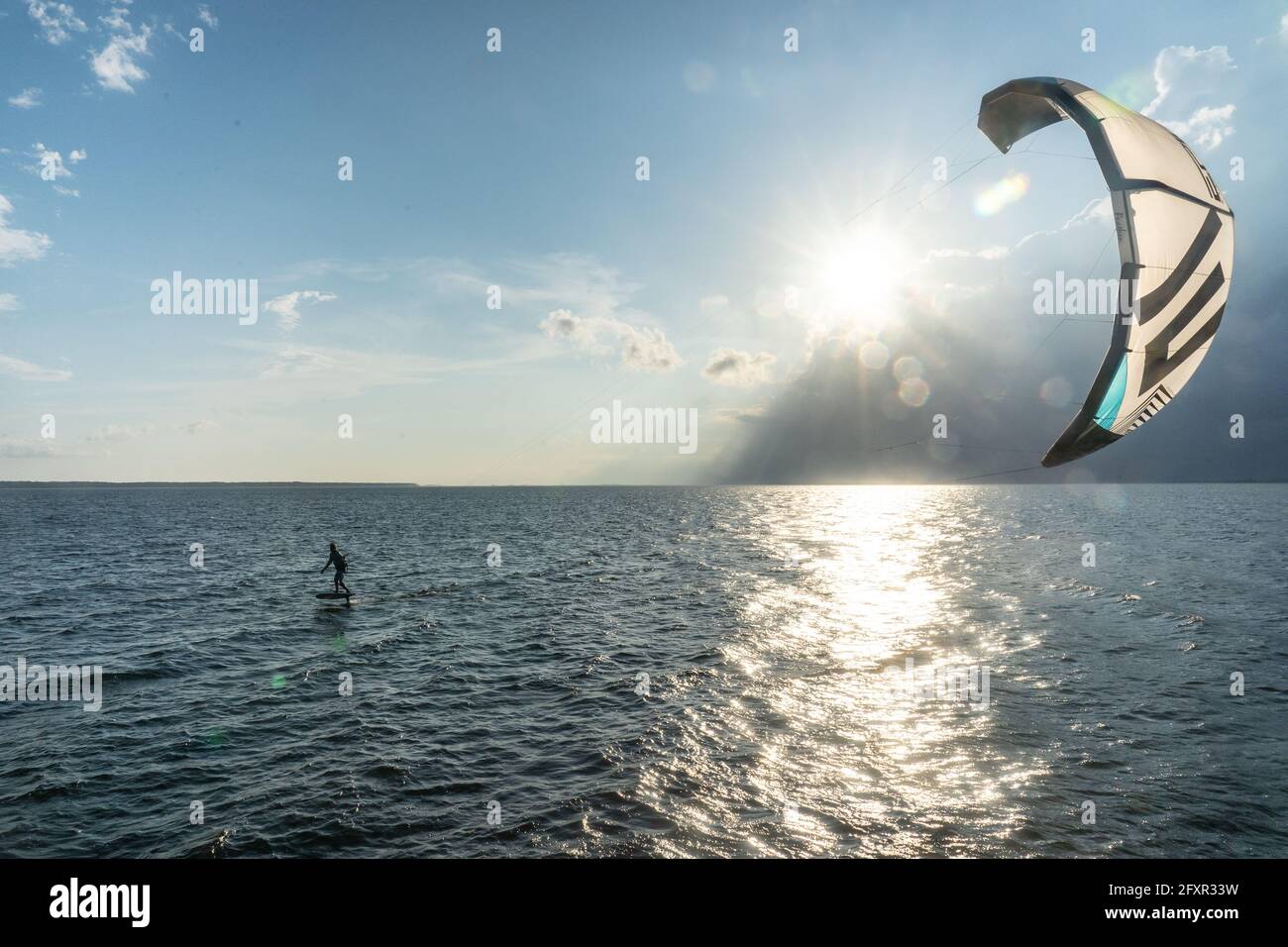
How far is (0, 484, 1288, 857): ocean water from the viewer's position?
39.6ft

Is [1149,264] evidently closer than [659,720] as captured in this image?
Yes

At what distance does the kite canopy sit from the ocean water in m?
7.66

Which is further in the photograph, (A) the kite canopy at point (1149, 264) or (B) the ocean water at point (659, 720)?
(B) the ocean water at point (659, 720)

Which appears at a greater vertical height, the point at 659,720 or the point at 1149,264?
the point at 1149,264

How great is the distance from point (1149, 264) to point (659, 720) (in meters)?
15.0

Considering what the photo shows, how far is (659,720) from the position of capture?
17312 mm

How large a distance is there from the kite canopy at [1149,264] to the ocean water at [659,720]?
7.66 m

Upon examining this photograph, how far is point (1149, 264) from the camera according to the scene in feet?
37.7

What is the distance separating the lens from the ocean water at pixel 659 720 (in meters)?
12.1

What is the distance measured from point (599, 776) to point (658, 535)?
5969 cm
